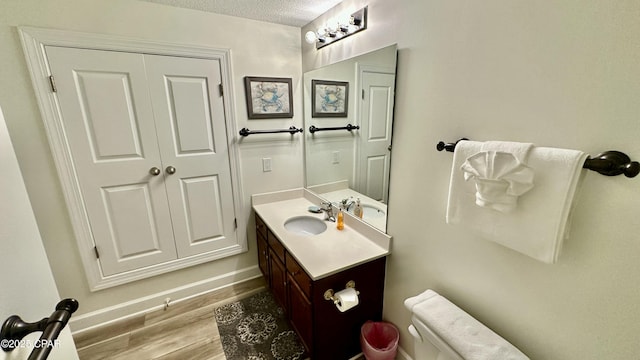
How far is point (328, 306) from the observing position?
52.1 inches

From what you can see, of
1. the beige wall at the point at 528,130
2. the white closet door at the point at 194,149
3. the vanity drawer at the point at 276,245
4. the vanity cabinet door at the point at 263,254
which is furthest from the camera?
the vanity cabinet door at the point at 263,254

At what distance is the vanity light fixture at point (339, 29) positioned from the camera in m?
1.41

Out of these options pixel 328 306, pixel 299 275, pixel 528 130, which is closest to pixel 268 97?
pixel 299 275

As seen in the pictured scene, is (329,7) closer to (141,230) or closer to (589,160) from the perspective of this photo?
(589,160)

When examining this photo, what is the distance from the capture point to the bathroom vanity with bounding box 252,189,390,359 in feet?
4.26

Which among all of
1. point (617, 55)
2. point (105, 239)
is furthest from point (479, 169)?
point (105, 239)

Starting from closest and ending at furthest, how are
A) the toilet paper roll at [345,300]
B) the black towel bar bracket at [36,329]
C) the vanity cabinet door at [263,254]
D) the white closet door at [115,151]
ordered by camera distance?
the black towel bar bracket at [36,329]
the toilet paper roll at [345,300]
the white closet door at [115,151]
the vanity cabinet door at [263,254]

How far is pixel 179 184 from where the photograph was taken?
74.1 inches

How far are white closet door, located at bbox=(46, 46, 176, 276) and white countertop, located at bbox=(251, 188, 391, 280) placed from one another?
82 cm

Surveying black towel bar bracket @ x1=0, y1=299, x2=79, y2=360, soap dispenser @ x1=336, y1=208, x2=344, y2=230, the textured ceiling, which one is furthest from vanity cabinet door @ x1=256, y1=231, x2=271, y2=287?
the textured ceiling

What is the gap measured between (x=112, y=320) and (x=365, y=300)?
1915 mm

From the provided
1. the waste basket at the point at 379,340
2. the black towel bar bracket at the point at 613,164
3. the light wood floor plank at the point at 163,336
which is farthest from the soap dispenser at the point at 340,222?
the black towel bar bracket at the point at 613,164

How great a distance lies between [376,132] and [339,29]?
2.33 feet

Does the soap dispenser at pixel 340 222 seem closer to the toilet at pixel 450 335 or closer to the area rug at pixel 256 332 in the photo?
the toilet at pixel 450 335
